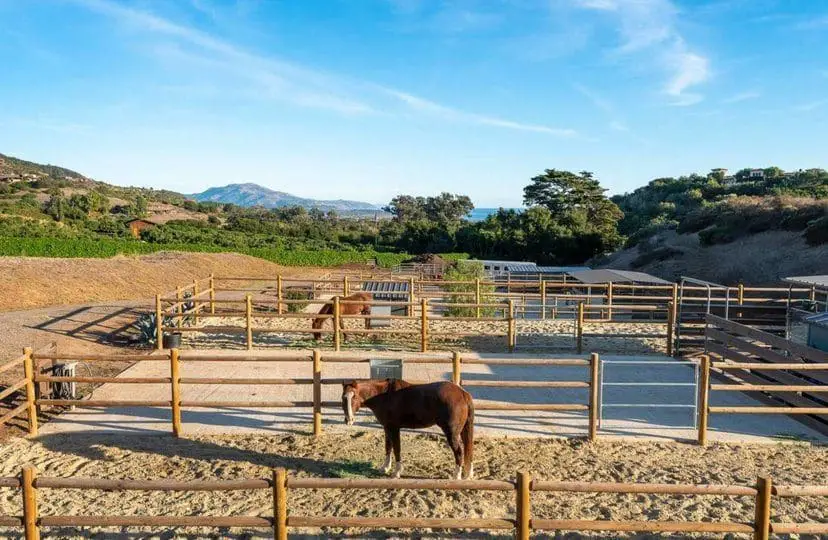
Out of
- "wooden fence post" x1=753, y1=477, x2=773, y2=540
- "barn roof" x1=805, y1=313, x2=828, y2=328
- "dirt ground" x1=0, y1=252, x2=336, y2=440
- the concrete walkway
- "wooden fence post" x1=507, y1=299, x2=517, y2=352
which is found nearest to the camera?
"wooden fence post" x1=753, y1=477, x2=773, y2=540

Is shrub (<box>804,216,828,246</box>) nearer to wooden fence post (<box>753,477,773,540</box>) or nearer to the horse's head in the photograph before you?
wooden fence post (<box>753,477,773,540</box>)

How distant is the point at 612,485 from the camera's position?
3.67 m

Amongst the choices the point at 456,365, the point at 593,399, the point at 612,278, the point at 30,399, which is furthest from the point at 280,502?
the point at 612,278

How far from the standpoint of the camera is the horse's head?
5352 millimetres

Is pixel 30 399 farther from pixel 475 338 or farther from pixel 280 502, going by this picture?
pixel 475 338

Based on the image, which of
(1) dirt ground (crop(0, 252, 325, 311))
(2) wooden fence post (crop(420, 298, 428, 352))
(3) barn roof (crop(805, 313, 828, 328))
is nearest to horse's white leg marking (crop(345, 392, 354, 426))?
(2) wooden fence post (crop(420, 298, 428, 352))

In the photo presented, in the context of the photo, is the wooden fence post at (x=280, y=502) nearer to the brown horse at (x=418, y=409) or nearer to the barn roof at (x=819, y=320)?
the brown horse at (x=418, y=409)

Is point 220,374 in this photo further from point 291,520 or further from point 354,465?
point 291,520

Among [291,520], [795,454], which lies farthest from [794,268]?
[291,520]

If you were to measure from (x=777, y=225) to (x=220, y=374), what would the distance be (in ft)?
115

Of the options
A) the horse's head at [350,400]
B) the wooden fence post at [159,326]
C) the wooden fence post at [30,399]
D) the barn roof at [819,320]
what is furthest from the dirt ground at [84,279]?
the barn roof at [819,320]

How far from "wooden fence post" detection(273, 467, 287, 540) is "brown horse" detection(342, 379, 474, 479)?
164 centimetres

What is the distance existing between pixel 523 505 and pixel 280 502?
5.14ft

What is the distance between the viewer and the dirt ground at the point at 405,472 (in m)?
4.94
